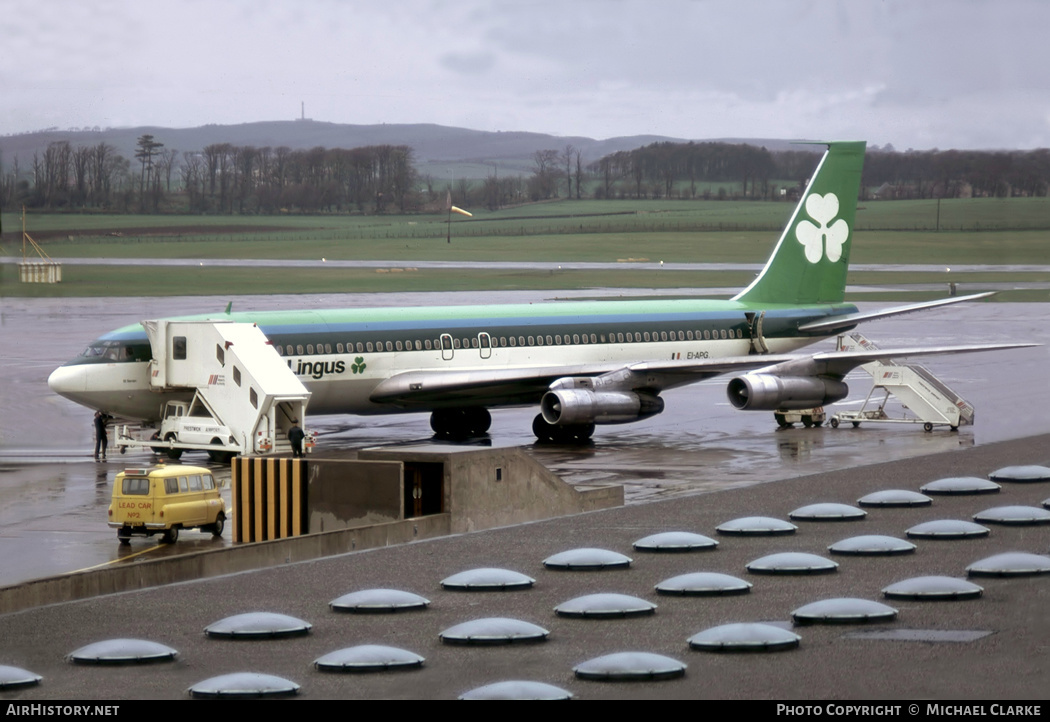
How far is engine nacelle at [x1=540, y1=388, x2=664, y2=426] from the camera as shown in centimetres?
4341

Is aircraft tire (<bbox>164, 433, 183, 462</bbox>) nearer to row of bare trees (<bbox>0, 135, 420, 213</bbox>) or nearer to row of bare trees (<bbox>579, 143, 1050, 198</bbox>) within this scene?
row of bare trees (<bbox>0, 135, 420, 213</bbox>)

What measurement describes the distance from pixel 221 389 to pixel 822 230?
25.2 meters

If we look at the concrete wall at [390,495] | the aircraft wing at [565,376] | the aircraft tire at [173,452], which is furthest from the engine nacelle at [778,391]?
the aircraft tire at [173,452]

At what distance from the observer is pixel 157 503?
1193 inches

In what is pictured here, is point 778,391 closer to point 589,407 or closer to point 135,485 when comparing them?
point 589,407

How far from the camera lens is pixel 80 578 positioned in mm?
22078

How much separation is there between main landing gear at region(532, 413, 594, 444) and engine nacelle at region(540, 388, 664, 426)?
71.9 inches

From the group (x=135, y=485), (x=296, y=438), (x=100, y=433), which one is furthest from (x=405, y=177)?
(x=135, y=485)

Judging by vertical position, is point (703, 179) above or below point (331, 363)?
above

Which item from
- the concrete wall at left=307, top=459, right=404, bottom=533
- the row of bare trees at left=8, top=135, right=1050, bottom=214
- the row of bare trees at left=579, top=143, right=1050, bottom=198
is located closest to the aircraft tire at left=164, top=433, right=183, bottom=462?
the row of bare trees at left=8, top=135, right=1050, bottom=214

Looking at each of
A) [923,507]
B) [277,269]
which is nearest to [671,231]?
[277,269]
